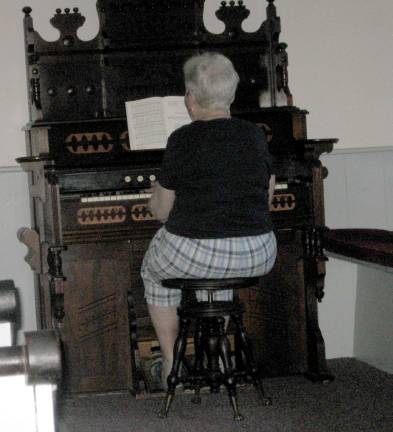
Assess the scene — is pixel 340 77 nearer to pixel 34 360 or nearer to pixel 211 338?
pixel 211 338

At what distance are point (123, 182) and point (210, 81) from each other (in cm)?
72

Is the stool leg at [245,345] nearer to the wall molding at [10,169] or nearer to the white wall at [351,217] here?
the white wall at [351,217]

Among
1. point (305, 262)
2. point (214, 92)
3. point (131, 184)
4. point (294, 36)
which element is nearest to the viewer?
point (214, 92)

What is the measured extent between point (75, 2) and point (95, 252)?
4.06ft

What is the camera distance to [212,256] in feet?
10.9

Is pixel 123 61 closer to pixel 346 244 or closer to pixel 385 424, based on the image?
pixel 346 244

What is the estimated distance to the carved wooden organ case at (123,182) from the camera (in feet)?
12.7

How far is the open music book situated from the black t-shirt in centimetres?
64

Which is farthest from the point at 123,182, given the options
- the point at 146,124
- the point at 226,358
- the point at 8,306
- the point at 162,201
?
the point at 8,306

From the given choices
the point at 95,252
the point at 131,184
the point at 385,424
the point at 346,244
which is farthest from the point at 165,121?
the point at 385,424

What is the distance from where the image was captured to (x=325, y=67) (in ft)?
15.4

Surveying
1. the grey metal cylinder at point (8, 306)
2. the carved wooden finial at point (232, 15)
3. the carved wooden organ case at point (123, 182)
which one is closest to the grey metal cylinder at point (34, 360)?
the grey metal cylinder at point (8, 306)

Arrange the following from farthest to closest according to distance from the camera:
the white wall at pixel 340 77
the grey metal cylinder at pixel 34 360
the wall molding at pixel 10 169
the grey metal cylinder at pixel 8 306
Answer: the white wall at pixel 340 77, the wall molding at pixel 10 169, the grey metal cylinder at pixel 8 306, the grey metal cylinder at pixel 34 360

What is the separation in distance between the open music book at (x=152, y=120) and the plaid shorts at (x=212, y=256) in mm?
625
